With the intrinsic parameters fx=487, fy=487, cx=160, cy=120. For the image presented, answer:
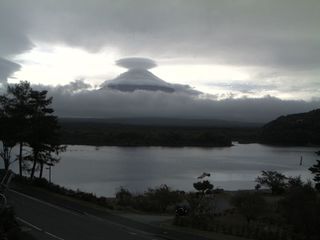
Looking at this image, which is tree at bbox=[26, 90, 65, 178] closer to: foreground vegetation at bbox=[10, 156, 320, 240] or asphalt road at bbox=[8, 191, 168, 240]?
foreground vegetation at bbox=[10, 156, 320, 240]

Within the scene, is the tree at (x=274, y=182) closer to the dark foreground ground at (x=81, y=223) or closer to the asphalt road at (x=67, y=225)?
the dark foreground ground at (x=81, y=223)

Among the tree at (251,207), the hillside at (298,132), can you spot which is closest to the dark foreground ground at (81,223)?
the tree at (251,207)

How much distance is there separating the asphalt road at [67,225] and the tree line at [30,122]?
11.7 metres

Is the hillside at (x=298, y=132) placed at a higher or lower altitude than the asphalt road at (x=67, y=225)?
higher

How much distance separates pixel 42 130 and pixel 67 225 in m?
17.7

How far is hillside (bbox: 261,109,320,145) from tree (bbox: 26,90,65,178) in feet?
501

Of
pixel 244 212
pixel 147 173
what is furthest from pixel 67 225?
pixel 147 173

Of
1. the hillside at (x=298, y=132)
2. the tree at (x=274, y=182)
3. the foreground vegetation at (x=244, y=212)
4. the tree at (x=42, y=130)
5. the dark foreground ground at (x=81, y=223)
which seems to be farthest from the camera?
the hillside at (x=298, y=132)

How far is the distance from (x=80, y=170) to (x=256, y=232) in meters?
63.3

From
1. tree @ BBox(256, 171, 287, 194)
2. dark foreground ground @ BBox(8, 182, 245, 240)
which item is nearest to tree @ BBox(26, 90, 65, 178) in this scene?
dark foreground ground @ BBox(8, 182, 245, 240)

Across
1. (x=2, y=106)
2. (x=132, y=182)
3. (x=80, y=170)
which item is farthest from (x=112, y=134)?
(x=2, y=106)

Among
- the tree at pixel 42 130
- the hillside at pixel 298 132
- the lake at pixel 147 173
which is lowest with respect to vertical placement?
the lake at pixel 147 173

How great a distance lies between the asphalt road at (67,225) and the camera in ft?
61.6

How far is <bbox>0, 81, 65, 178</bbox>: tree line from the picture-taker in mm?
37844
